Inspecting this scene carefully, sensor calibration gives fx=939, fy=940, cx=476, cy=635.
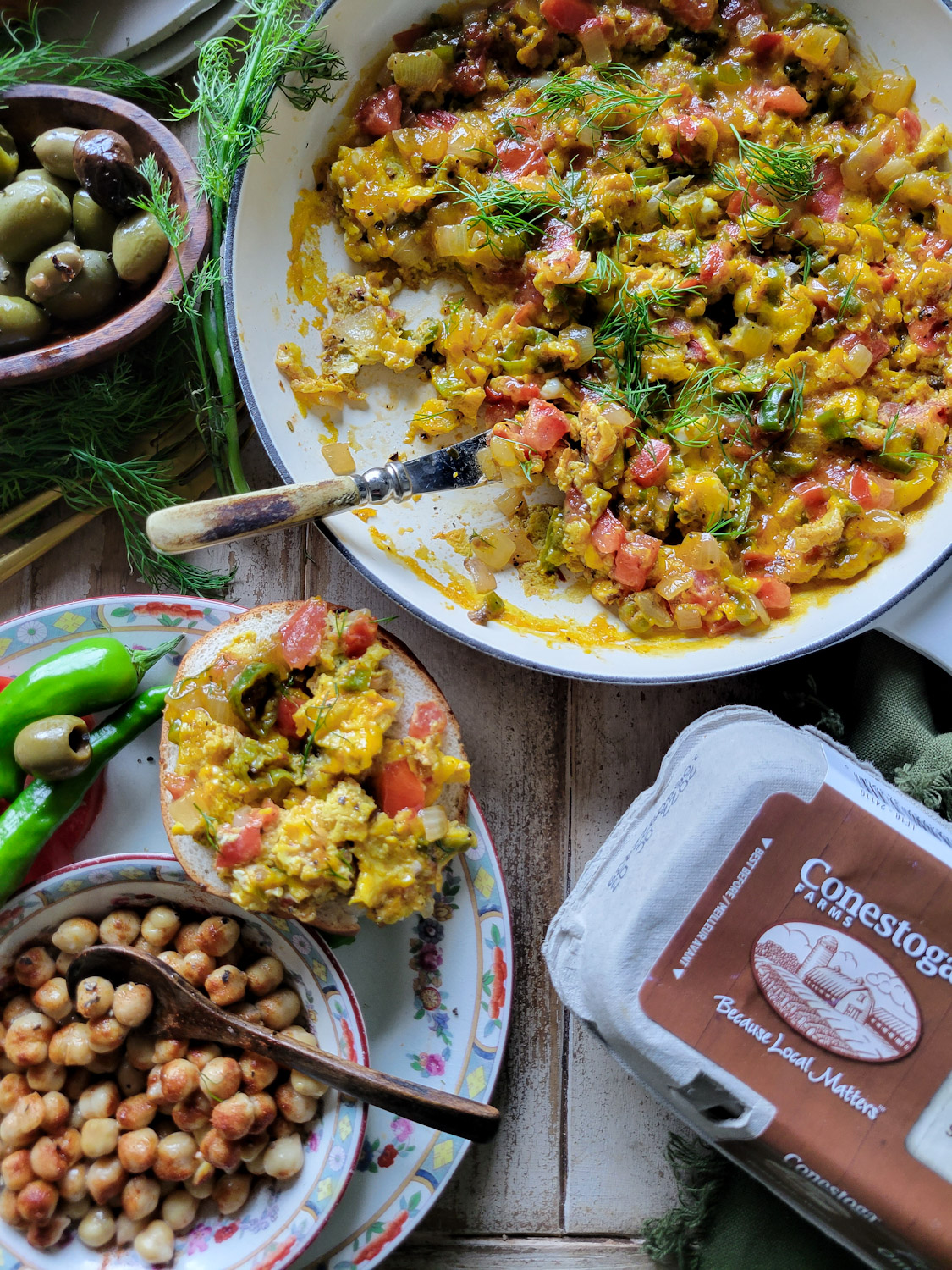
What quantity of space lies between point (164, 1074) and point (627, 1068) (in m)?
1.33

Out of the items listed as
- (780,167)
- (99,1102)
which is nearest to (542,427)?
(780,167)

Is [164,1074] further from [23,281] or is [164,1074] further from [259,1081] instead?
[23,281]

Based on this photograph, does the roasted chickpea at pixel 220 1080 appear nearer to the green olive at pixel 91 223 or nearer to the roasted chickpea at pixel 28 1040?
the roasted chickpea at pixel 28 1040

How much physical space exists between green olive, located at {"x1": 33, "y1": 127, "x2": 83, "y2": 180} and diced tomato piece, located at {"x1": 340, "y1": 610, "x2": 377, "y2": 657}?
1630mm

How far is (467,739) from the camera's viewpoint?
10.4ft

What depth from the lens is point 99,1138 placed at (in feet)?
8.74

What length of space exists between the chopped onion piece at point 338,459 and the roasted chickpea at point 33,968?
5.57ft

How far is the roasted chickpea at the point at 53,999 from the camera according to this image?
2701mm

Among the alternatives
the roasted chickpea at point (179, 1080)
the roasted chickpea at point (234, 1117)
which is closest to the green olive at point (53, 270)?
the roasted chickpea at point (179, 1080)

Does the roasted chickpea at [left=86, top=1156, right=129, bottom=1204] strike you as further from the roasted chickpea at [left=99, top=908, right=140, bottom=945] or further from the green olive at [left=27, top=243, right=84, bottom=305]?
the green olive at [left=27, top=243, right=84, bottom=305]

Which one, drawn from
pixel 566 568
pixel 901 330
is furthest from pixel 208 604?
pixel 901 330

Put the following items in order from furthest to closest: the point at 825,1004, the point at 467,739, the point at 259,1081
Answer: the point at 467,739 → the point at 259,1081 → the point at 825,1004

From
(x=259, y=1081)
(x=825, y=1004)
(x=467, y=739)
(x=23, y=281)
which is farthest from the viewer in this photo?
(x=467, y=739)

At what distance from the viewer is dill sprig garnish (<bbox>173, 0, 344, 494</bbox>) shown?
2684 millimetres
